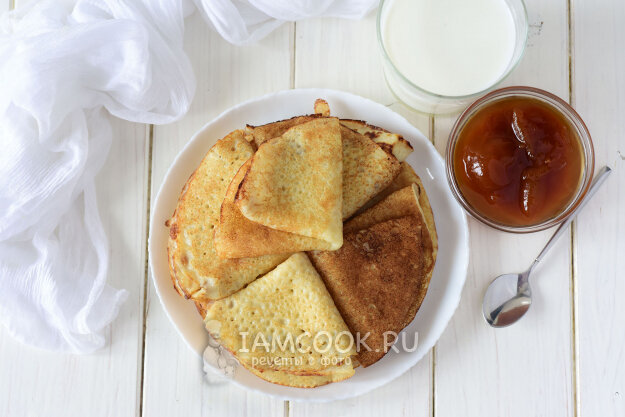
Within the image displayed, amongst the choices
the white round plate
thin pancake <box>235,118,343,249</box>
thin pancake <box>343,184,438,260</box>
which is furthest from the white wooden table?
thin pancake <box>235,118,343,249</box>

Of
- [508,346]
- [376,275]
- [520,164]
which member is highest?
[520,164]

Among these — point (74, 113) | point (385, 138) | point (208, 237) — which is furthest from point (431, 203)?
point (74, 113)

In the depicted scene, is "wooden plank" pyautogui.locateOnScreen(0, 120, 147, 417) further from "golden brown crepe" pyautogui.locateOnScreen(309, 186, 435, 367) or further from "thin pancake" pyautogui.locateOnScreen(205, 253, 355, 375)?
"golden brown crepe" pyautogui.locateOnScreen(309, 186, 435, 367)

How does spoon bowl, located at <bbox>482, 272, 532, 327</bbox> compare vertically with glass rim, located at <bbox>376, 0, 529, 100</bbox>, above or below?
below

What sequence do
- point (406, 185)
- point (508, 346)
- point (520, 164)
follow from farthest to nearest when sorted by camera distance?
point (508, 346), point (406, 185), point (520, 164)

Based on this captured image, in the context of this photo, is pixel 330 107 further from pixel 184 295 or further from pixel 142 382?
pixel 142 382

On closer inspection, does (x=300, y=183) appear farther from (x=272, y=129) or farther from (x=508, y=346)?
(x=508, y=346)
